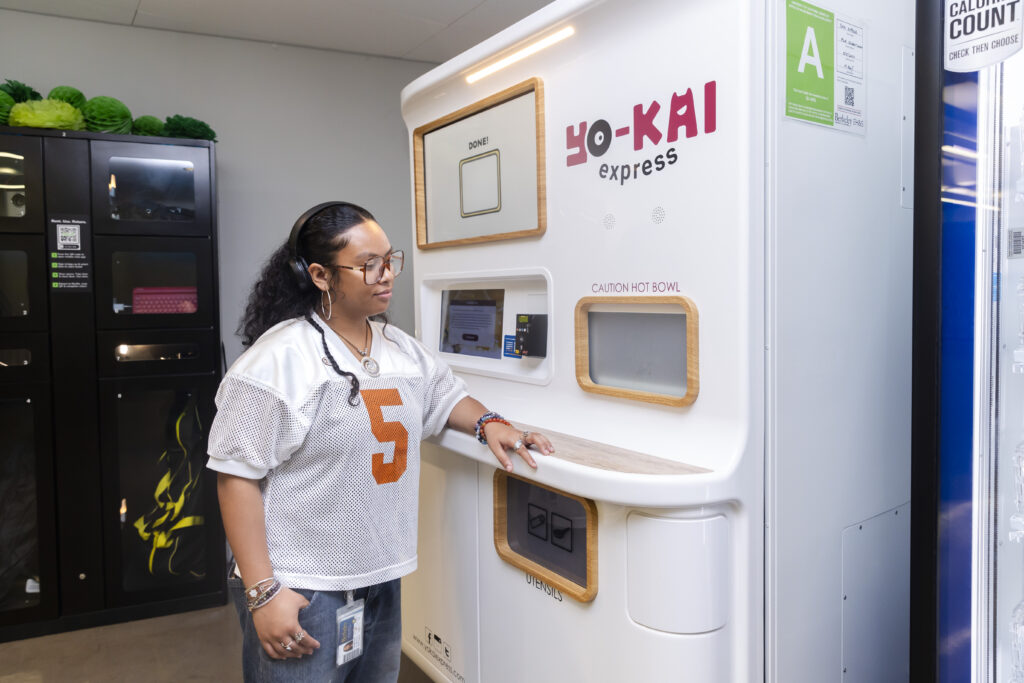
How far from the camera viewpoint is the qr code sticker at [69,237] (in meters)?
2.92

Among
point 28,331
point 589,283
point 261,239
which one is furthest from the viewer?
point 261,239

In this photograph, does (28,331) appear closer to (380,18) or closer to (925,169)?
(380,18)

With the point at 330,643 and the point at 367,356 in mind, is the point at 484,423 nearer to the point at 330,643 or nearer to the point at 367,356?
the point at 367,356

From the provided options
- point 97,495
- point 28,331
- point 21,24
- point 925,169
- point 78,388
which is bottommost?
point 97,495

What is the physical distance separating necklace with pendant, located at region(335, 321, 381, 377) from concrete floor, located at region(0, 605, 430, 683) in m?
1.41

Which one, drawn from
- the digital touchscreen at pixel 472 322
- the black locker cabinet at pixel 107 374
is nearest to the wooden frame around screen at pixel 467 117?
the digital touchscreen at pixel 472 322

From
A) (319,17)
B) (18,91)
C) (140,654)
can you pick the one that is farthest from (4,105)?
(140,654)

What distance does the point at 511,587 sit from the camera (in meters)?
1.70

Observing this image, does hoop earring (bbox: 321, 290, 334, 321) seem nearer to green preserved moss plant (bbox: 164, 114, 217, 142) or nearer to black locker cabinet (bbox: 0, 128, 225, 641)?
black locker cabinet (bbox: 0, 128, 225, 641)

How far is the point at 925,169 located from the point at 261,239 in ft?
10.5

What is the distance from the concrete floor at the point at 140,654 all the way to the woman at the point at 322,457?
115 centimetres

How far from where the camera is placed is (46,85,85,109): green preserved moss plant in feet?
9.77

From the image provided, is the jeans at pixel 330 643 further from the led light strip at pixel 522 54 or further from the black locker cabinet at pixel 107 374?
the black locker cabinet at pixel 107 374

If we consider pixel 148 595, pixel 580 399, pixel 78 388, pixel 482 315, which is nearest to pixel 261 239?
pixel 78 388
